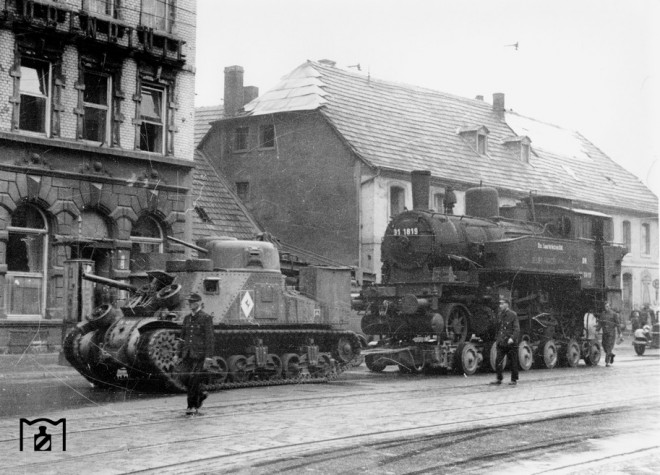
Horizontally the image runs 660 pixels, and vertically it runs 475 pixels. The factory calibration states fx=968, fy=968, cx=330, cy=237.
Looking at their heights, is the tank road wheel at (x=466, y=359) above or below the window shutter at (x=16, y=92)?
below

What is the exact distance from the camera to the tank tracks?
16203 mm

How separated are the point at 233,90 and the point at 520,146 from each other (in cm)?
1357

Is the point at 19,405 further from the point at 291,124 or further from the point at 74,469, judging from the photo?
the point at 291,124

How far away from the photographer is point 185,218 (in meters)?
26.9

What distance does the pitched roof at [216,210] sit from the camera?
31750mm

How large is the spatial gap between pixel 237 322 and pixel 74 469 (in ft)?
27.8

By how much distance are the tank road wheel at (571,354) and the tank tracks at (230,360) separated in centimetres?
734

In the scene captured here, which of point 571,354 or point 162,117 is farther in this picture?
point 162,117

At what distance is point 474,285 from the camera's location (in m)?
22.5

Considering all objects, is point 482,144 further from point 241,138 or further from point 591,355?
point 591,355

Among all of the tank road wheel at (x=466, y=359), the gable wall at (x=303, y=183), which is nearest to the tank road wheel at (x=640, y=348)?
the gable wall at (x=303, y=183)

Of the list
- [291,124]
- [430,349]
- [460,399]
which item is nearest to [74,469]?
[460,399]

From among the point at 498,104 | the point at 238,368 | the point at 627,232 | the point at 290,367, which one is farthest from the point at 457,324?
the point at 498,104

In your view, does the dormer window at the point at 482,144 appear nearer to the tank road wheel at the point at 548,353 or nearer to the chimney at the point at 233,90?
the chimney at the point at 233,90
